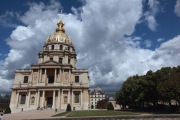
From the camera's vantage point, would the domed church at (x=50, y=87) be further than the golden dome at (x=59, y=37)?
No

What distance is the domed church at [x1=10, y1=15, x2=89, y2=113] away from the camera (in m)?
65.2

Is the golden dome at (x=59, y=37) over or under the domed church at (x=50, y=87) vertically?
over

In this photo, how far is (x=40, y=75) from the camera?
67.8m

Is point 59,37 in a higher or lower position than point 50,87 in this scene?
higher

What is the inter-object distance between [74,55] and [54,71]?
1429 cm

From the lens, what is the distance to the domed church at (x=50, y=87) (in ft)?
214

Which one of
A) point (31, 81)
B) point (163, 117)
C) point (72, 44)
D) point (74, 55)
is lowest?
point (163, 117)

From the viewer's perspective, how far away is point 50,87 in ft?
215

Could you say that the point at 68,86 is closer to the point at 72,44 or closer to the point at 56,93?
the point at 56,93

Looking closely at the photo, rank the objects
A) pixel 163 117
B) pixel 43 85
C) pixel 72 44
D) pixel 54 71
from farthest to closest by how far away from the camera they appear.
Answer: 1. pixel 72 44
2. pixel 54 71
3. pixel 43 85
4. pixel 163 117

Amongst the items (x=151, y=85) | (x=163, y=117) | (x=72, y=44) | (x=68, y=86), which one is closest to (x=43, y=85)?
(x=68, y=86)

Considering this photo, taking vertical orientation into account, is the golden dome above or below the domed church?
above

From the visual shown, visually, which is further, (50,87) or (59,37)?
(59,37)

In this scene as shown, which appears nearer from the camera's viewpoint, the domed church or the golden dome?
the domed church
